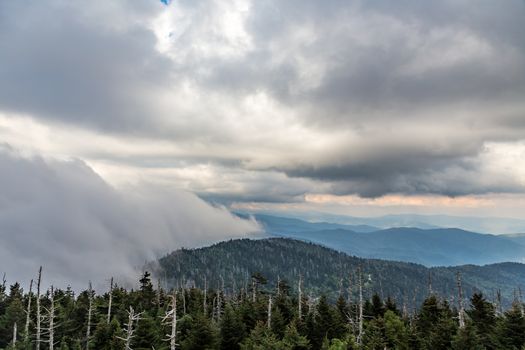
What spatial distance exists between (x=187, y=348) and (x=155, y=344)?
5529 millimetres

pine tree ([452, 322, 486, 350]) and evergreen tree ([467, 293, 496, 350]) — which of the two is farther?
evergreen tree ([467, 293, 496, 350])

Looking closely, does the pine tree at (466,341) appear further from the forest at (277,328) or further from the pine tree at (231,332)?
the pine tree at (231,332)

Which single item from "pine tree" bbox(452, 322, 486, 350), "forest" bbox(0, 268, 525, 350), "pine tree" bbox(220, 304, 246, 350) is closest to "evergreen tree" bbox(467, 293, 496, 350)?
"forest" bbox(0, 268, 525, 350)

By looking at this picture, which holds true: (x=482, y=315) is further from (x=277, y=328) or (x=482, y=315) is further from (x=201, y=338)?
(x=201, y=338)

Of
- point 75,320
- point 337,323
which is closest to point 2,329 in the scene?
point 75,320

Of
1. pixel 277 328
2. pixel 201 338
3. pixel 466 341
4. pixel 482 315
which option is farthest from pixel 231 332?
pixel 482 315

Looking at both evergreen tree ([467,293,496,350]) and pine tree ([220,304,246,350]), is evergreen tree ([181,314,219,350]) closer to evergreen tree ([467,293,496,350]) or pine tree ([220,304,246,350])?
pine tree ([220,304,246,350])

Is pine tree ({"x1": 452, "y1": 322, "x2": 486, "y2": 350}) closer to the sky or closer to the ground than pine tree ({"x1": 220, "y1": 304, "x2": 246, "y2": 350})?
closer to the sky

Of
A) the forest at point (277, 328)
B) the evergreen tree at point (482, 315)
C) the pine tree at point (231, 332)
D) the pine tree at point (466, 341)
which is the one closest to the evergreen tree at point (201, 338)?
the forest at point (277, 328)

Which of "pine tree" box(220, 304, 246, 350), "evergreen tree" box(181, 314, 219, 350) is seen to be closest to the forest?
"pine tree" box(220, 304, 246, 350)

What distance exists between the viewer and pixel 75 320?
73000 millimetres

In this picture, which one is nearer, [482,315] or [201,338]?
[201,338]

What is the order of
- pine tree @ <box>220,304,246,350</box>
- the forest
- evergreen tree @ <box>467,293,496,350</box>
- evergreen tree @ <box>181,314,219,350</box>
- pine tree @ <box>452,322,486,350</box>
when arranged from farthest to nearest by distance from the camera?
pine tree @ <box>220,304,246,350</box> → evergreen tree @ <box>467,293,496,350</box> → evergreen tree @ <box>181,314,219,350</box> → the forest → pine tree @ <box>452,322,486,350</box>

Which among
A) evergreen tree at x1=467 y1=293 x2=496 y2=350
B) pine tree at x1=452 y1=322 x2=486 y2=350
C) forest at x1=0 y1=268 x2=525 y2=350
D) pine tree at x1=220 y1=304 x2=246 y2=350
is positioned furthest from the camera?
pine tree at x1=220 y1=304 x2=246 y2=350
